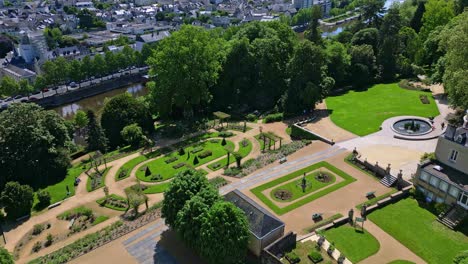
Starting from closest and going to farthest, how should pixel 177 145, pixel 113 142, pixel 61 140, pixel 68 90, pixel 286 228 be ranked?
1. pixel 286 228
2. pixel 61 140
3. pixel 177 145
4. pixel 113 142
5. pixel 68 90

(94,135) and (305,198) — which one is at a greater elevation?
(94,135)

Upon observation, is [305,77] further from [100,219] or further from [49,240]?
[49,240]

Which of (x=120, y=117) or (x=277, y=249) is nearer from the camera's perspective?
(x=277, y=249)

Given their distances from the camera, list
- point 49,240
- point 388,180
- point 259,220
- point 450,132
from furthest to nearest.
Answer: point 388,180
point 450,132
point 49,240
point 259,220

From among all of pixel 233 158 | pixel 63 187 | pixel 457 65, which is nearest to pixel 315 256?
pixel 233 158

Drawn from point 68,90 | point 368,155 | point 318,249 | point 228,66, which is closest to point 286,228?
point 318,249

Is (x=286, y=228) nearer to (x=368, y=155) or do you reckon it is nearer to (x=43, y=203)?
(x=368, y=155)

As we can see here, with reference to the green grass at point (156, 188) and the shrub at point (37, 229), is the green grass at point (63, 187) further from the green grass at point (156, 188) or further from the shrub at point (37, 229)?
the green grass at point (156, 188)

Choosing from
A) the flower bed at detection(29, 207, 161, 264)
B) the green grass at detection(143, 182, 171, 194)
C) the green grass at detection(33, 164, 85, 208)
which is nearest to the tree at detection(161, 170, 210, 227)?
the flower bed at detection(29, 207, 161, 264)
